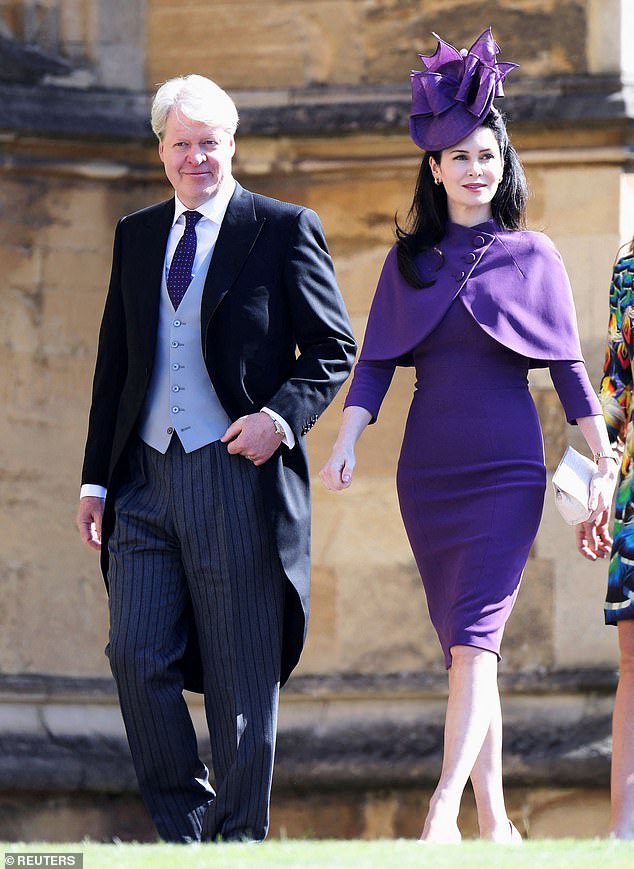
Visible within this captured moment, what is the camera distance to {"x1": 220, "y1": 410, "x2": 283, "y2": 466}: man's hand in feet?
15.7

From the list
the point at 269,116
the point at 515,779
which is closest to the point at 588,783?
the point at 515,779

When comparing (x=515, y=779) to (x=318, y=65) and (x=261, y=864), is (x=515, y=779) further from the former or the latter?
(x=261, y=864)

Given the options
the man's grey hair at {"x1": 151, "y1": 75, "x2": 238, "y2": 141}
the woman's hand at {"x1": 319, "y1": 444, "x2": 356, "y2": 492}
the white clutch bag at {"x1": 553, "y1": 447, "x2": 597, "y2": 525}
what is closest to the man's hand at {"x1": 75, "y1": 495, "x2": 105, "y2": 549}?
the woman's hand at {"x1": 319, "y1": 444, "x2": 356, "y2": 492}

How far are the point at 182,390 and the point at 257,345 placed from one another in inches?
8.7

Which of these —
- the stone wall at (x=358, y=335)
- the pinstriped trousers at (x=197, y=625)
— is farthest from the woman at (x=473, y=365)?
the stone wall at (x=358, y=335)

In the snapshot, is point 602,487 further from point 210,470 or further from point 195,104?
point 195,104

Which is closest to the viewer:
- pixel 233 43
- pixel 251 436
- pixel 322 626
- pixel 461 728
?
pixel 461 728

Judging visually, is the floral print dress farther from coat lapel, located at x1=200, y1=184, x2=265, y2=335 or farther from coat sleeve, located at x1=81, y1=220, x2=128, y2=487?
coat sleeve, located at x1=81, y1=220, x2=128, y2=487

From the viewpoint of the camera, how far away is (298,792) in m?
6.85

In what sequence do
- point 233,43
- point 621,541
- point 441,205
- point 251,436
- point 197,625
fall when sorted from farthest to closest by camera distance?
point 233,43 → point 621,541 → point 441,205 → point 197,625 → point 251,436

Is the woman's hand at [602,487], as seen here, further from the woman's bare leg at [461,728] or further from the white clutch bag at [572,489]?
the woman's bare leg at [461,728]

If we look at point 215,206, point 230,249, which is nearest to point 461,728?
point 230,249

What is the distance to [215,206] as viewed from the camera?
5.05 m

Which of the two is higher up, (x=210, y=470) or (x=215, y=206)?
(x=215, y=206)
